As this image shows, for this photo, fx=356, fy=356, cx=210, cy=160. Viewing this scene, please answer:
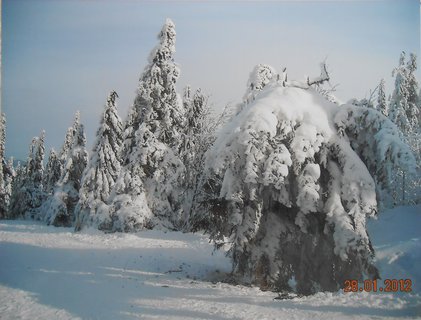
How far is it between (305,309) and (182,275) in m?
6.33

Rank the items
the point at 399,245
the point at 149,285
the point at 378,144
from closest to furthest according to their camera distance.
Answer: the point at 378,144 < the point at 149,285 < the point at 399,245

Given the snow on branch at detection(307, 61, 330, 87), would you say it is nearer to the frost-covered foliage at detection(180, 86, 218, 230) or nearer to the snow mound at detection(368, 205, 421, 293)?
the snow mound at detection(368, 205, 421, 293)

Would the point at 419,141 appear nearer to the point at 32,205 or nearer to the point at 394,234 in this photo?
the point at 394,234

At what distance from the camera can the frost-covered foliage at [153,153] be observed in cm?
2342

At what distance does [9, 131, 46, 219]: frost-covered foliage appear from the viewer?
48000mm

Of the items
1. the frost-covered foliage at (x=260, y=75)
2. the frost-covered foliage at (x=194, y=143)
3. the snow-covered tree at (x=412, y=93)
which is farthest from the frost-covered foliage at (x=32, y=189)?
the snow-covered tree at (x=412, y=93)

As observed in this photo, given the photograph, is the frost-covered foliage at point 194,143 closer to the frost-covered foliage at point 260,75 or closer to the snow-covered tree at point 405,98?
the frost-covered foliage at point 260,75

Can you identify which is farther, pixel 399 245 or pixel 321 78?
pixel 399 245

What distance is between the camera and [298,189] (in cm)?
1141

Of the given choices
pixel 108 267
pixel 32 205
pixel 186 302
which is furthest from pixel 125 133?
pixel 32 205

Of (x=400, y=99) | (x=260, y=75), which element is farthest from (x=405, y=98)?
(x=260, y=75)

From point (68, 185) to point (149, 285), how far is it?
1091 inches
